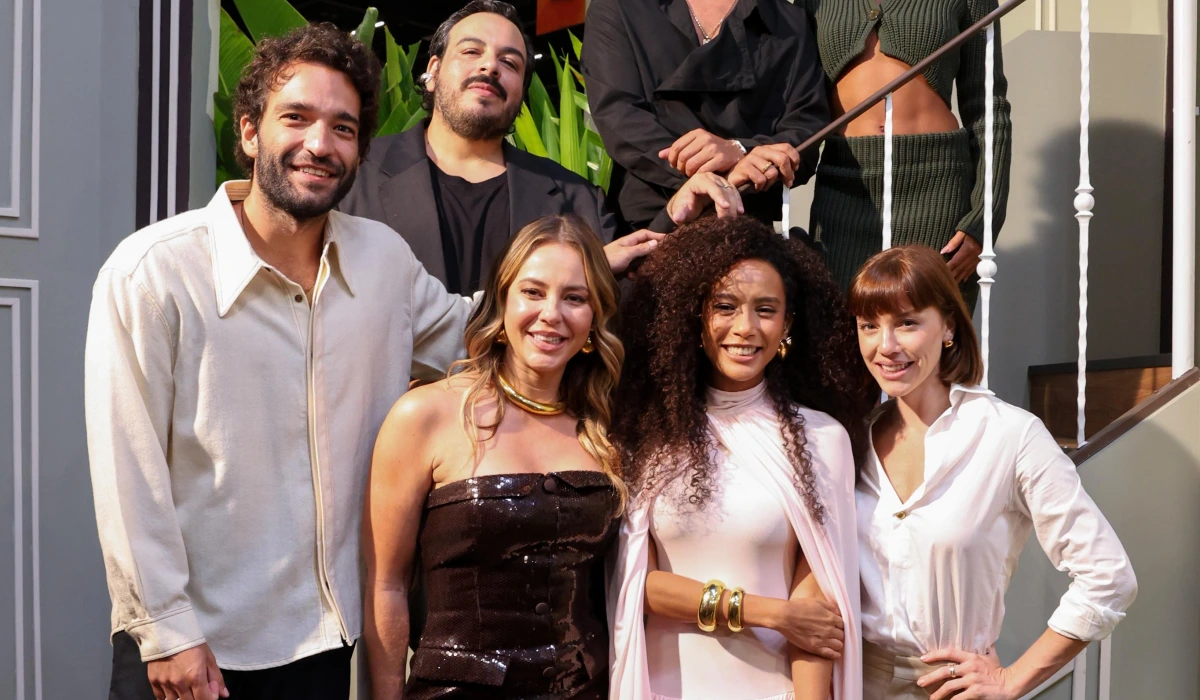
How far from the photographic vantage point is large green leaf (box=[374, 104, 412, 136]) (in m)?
4.53

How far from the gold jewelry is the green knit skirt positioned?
1126mm

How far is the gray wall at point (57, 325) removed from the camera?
2.91 metres

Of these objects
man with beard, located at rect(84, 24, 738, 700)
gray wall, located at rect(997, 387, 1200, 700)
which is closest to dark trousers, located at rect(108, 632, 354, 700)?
man with beard, located at rect(84, 24, 738, 700)

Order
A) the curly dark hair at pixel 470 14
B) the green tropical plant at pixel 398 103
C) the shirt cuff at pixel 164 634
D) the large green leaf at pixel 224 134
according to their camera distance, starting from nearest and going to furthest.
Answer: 1. the shirt cuff at pixel 164 634
2. the curly dark hair at pixel 470 14
3. the large green leaf at pixel 224 134
4. the green tropical plant at pixel 398 103

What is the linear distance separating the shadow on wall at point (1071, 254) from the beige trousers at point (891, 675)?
2673 mm

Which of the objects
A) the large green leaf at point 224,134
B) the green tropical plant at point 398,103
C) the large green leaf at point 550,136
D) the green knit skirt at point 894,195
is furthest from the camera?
the large green leaf at point 550,136

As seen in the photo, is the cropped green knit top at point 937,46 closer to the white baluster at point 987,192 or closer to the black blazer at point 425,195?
the white baluster at point 987,192

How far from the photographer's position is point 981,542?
79.7 inches

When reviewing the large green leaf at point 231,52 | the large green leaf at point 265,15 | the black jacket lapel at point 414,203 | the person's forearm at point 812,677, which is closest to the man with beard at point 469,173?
the black jacket lapel at point 414,203

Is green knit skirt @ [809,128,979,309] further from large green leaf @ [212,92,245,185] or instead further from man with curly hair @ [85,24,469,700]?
large green leaf @ [212,92,245,185]

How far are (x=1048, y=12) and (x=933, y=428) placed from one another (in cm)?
320

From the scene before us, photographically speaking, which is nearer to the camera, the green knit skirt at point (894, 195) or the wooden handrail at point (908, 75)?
the wooden handrail at point (908, 75)

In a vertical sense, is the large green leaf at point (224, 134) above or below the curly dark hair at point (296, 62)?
above

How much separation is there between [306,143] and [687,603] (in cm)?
106
